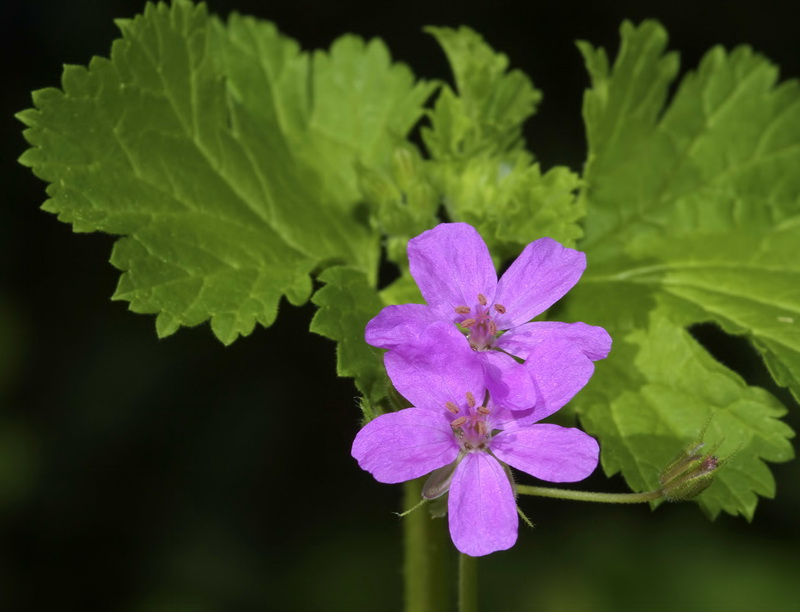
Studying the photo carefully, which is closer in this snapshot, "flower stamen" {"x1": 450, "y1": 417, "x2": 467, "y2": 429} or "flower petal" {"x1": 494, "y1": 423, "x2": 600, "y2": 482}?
"flower petal" {"x1": 494, "y1": 423, "x2": 600, "y2": 482}

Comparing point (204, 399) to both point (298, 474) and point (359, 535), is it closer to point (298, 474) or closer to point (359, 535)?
point (298, 474)

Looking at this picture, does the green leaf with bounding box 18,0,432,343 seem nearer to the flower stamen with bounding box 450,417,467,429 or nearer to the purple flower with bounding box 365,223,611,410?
the purple flower with bounding box 365,223,611,410

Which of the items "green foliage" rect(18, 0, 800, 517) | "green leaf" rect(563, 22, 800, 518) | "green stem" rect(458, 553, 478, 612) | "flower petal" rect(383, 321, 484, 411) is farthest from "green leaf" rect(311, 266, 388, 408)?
"green leaf" rect(563, 22, 800, 518)

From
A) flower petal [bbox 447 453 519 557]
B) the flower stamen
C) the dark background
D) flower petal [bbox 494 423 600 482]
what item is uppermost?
the flower stamen

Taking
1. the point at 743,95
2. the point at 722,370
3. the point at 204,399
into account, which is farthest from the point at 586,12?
the point at 722,370

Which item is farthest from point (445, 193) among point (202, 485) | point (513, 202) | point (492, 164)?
point (202, 485)

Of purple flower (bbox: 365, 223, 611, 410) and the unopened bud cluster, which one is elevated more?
purple flower (bbox: 365, 223, 611, 410)
